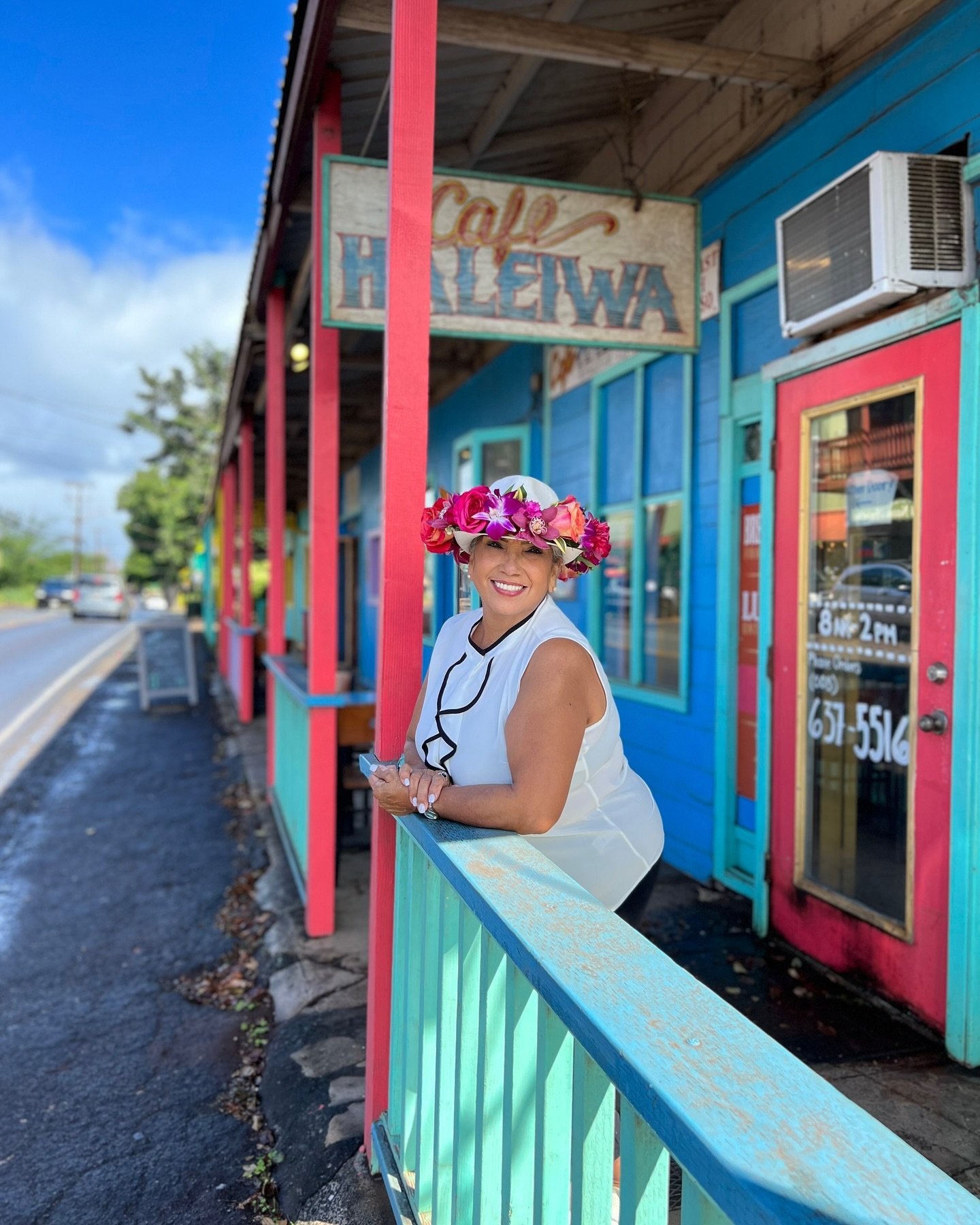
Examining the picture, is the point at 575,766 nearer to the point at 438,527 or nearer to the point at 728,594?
the point at 438,527

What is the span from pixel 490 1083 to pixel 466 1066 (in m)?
0.12

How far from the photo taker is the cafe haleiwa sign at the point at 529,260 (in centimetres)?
334

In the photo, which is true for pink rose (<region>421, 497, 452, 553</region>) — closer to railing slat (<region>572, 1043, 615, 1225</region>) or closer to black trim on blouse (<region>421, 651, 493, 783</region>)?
black trim on blouse (<region>421, 651, 493, 783</region>)

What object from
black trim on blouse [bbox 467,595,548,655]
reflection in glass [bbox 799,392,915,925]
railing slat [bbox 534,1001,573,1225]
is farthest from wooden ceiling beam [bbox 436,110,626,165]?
railing slat [bbox 534,1001,573,1225]

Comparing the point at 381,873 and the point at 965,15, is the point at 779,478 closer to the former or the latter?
the point at 965,15

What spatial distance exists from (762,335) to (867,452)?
3.44 feet

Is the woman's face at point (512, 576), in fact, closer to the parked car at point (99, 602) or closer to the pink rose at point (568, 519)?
the pink rose at point (568, 519)

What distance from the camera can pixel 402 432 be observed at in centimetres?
230

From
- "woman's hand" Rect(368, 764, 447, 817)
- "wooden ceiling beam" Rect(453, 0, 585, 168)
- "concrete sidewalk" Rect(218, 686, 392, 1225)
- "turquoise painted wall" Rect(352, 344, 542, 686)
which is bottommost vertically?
"concrete sidewalk" Rect(218, 686, 392, 1225)

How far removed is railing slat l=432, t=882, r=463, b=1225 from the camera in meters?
1.76

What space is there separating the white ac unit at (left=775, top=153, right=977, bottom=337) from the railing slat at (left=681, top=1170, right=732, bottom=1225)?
277 cm

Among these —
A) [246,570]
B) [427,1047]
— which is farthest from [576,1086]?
[246,570]

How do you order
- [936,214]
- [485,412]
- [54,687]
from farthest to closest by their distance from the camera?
[54,687], [485,412], [936,214]

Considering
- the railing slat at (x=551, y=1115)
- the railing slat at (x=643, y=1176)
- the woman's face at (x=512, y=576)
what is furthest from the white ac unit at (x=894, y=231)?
the railing slat at (x=643, y=1176)
